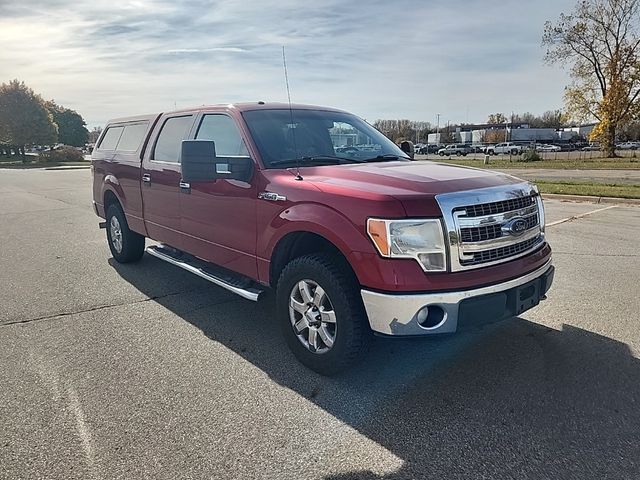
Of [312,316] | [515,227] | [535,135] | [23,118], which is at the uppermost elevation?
[23,118]

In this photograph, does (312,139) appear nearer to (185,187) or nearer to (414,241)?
(185,187)

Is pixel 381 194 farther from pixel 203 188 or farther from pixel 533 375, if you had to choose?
pixel 203 188

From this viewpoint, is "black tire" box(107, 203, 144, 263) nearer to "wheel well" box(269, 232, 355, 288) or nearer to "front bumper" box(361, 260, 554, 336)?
"wheel well" box(269, 232, 355, 288)

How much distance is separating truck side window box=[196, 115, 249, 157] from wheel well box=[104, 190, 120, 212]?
93.1 inches

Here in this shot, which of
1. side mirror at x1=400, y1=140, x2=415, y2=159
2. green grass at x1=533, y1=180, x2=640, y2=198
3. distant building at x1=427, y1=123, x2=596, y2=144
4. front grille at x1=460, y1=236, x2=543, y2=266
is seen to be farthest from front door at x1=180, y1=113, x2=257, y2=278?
distant building at x1=427, y1=123, x2=596, y2=144

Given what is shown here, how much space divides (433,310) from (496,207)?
2.75 feet

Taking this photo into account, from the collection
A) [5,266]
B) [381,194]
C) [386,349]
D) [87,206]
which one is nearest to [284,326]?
A: [386,349]

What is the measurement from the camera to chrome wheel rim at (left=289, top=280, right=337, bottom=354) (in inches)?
137

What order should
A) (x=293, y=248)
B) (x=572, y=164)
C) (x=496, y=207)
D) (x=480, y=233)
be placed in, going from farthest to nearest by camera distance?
(x=572, y=164)
(x=293, y=248)
(x=496, y=207)
(x=480, y=233)

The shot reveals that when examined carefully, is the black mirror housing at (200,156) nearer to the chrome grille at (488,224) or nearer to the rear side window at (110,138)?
the chrome grille at (488,224)

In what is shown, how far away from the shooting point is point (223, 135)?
4555mm

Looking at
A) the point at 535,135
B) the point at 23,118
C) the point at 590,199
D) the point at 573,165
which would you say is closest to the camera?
the point at 590,199

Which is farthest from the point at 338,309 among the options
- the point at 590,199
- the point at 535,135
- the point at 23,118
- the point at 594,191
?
the point at 535,135

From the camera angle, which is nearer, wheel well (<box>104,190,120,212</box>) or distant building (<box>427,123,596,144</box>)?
wheel well (<box>104,190,120,212</box>)
